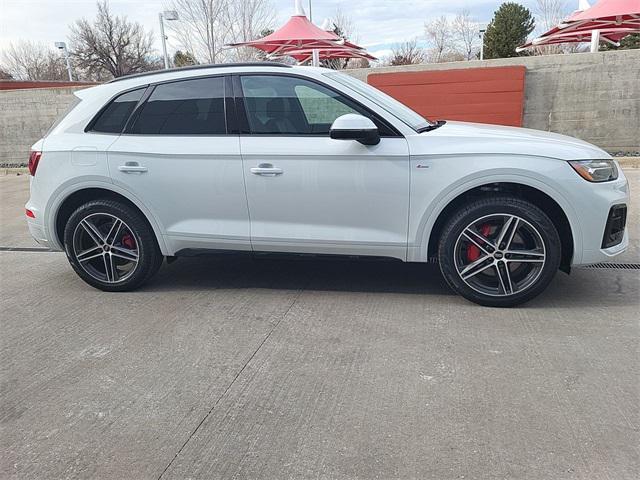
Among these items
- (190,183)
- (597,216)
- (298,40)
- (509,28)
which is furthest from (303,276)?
(509,28)

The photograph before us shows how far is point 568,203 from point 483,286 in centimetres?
83

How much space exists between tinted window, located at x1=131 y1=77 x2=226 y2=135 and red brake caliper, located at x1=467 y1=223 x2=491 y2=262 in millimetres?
2083

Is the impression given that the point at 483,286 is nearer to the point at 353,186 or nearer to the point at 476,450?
the point at 353,186

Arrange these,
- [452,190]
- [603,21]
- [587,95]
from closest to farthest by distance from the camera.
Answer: [452,190], [587,95], [603,21]

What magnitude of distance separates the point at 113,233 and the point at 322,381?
2.40 metres

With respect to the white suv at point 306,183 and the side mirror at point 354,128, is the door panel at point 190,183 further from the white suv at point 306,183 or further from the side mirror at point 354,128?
the side mirror at point 354,128

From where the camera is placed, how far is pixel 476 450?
2.37 meters

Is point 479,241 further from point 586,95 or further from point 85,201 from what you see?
point 586,95

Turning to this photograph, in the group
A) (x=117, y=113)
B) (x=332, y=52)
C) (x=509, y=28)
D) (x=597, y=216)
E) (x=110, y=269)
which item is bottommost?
(x=110, y=269)

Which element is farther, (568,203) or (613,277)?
(613,277)

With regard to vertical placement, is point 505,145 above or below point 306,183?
above

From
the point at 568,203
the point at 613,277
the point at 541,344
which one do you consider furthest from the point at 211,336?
the point at 613,277

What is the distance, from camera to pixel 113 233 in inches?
173

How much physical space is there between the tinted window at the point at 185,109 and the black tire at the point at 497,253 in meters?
1.96
